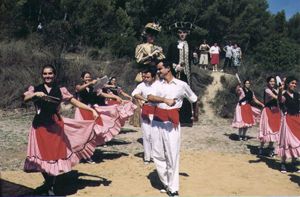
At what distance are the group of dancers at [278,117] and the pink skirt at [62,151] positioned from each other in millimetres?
3882

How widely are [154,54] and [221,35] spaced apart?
26363mm

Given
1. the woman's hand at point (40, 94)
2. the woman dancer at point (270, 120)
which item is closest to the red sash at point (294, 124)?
the woman dancer at point (270, 120)

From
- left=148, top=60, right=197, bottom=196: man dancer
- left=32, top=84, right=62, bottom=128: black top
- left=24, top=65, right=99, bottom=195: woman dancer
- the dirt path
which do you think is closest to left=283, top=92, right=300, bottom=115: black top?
the dirt path

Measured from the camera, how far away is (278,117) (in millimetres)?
9953

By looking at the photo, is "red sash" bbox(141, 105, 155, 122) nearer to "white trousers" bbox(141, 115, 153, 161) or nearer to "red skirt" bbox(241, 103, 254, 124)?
"white trousers" bbox(141, 115, 153, 161)

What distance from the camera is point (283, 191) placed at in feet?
24.9

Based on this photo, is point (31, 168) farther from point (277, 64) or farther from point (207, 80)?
point (277, 64)

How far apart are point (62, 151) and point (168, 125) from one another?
164 cm

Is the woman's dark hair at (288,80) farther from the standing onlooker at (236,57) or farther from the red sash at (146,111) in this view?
the standing onlooker at (236,57)

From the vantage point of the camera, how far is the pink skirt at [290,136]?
28.0 ft

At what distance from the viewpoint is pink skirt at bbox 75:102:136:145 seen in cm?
883

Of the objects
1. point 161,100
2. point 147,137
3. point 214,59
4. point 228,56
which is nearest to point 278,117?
point 147,137

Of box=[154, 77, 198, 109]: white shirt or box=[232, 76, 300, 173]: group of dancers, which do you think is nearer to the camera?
box=[154, 77, 198, 109]: white shirt

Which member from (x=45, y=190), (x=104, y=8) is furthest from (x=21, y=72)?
(x=45, y=190)
